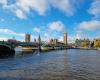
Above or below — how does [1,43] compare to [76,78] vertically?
above

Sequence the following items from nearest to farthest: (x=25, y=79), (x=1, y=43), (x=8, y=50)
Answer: (x=25, y=79), (x=1, y=43), (x=8, y=50)

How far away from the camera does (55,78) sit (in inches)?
1437

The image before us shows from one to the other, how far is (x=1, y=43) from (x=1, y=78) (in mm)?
88288

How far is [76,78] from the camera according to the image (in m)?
37.2

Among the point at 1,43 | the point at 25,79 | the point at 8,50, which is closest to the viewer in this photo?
the point at 25,79

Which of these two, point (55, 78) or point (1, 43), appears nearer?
point (55, 78)

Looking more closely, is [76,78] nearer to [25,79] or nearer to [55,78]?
[55,78]

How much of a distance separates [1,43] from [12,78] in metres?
88.6

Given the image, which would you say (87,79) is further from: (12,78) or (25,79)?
(12,78)

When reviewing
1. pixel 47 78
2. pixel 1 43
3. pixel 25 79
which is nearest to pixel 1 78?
pixel 25 79

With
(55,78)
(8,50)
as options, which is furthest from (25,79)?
(8,50)

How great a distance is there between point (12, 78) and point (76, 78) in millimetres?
11344

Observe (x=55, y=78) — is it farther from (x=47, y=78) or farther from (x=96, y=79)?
(x=96, y=79)

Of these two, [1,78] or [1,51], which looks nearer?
[1,78]
